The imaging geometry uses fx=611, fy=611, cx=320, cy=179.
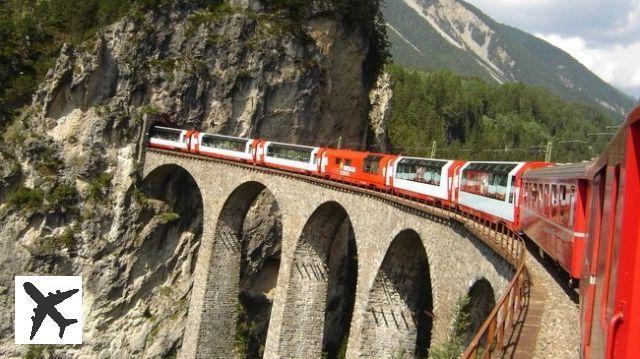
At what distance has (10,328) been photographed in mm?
37469

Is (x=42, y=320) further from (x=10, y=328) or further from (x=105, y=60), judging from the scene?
(x=105, y=60)

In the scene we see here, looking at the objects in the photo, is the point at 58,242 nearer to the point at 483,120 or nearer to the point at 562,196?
the point at 562,196

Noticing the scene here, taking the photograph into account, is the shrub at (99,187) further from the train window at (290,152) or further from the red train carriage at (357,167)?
the red train carriage at (357,167)

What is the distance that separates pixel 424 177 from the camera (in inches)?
953

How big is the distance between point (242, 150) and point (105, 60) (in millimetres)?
12270

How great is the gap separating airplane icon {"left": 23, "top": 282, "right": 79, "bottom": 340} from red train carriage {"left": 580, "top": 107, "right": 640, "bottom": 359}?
118ft

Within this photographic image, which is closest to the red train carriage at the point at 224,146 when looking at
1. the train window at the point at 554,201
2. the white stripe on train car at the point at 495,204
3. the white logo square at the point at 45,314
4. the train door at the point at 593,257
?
the white logo square at the point at 45,314

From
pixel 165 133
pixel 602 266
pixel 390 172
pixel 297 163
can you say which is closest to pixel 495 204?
pixel 390 172

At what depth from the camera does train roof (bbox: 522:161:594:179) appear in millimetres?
11031

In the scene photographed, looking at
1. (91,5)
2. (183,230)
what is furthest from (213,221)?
(91,5)

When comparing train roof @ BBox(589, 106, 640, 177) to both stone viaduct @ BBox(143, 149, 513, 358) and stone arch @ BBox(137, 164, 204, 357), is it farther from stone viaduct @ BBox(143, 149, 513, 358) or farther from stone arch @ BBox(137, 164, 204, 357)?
stone arch @ BBox(137, 164, 204, 357)

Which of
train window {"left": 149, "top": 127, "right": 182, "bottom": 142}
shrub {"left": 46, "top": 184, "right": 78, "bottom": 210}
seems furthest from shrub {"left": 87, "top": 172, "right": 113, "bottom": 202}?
train window {"left": 149, "top": 127, "right": 182, "bottom": 142}

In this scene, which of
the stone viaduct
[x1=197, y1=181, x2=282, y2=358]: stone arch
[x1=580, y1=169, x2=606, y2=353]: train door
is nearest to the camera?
[x1=580, y1=169, x2=606, y2=353]: train door

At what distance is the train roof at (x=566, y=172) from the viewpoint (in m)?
11.0
